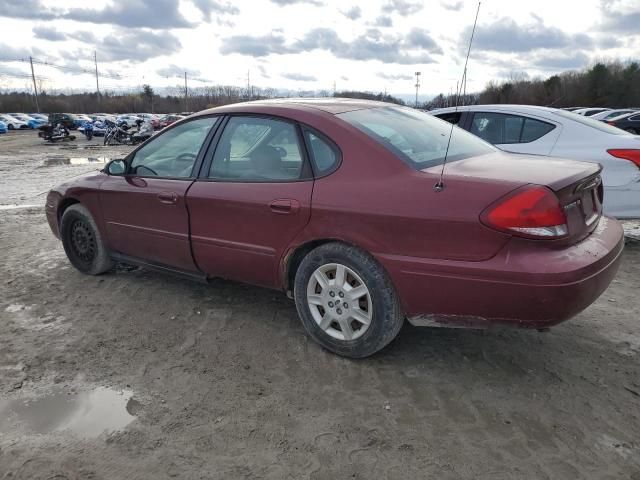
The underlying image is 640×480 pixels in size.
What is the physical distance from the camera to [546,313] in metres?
2.54

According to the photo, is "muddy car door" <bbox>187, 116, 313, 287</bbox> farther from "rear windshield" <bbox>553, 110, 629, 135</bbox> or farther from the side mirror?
"rear windshield" <bbox>553, 110, 629, 135</bbox>

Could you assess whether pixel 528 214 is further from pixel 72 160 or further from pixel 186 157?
pixel 72 160

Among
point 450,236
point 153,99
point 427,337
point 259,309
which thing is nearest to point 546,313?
point 450,236

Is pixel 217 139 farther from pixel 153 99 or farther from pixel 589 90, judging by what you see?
pixel 153 99

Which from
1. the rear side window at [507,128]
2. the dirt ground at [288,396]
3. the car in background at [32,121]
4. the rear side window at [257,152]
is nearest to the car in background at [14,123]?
the car in background at [32,121]

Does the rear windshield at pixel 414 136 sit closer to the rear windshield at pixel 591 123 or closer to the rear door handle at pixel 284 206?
the rear door handle at pixel 284 206

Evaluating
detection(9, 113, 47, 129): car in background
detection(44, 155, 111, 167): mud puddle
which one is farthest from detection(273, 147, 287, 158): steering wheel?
detection(9, 113, 47, 129): car in background

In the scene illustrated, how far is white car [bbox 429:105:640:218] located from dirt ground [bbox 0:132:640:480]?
1211mm

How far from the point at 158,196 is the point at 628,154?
14.3 feet

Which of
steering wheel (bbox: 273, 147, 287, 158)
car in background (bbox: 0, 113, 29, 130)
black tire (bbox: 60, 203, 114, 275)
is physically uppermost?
→ steering wheel (bbox: 273, 147, 287, 158)

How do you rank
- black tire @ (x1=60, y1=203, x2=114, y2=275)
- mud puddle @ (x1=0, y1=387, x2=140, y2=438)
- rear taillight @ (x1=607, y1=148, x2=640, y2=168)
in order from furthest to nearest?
1. rear taillight @ (x1=607, y1=148, x2=640, y2=168)
2. black tire @ (x1=60, y1=203, x2=114, y2=275)
3. mud puddle @ (x1=0, y1=387, x2=140, y2=438)

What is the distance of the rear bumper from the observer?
2.50 m

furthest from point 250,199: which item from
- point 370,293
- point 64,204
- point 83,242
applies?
point 64,204

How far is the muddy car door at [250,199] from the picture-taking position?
323cm
